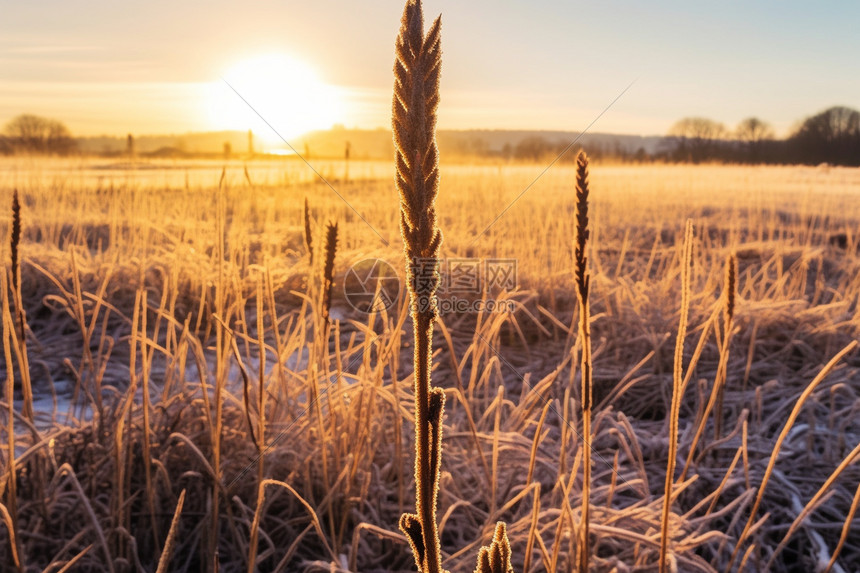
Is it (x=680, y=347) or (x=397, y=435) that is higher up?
(x=680, y=347)

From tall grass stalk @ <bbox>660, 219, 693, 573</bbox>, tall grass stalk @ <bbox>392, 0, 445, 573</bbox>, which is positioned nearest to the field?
tall grass stalk @ <bbox>660, 219, 693, 573</bbox>

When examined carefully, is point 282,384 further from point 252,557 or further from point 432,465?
point 432,465

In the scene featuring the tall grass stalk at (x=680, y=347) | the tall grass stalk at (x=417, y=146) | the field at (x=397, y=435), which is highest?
the tall grass stalk at (x=417, y=146)

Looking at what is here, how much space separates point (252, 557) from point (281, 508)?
0.57 m

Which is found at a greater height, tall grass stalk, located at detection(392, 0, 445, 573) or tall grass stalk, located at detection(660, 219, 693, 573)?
tall grass stalk, located at detection(392, 0, 445, 573)

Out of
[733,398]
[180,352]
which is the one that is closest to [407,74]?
[180,352]

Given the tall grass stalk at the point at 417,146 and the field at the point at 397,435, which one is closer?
the tall grass stalk at the point at 417,146

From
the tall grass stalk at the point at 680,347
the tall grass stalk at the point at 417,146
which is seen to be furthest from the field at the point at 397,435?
the tall grass stalk at the point at 417,146

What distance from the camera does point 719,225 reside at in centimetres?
647

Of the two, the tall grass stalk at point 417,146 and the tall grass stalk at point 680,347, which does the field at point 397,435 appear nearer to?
the tall grass stalk at point 680,347

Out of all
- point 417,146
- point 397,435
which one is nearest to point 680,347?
point 417,146

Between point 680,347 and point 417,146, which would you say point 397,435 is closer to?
point 680,347

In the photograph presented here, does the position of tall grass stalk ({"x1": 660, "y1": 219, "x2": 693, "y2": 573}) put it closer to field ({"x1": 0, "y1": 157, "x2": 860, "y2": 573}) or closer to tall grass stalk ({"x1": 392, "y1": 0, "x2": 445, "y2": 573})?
field ({"x1": 0, "y1": 157, "x2": 860, "y2": 573})

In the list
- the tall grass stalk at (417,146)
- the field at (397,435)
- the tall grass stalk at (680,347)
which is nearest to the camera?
the tall grass stalk at (417,146)
